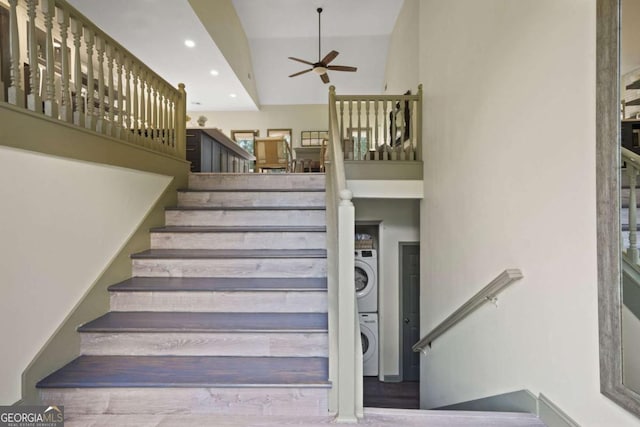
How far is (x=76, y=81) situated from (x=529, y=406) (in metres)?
2.89

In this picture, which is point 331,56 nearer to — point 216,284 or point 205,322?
point 216,284

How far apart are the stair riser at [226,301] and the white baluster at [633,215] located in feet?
4.85

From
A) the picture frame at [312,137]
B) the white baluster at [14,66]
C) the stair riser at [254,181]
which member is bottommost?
the stair riser at [254,181]

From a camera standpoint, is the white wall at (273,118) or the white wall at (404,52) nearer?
the white wall at (404,52)

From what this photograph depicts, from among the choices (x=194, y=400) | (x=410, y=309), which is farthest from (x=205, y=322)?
(x=410, y=309)

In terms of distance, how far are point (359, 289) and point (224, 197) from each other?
2.67 m

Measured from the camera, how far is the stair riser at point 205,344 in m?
1.81

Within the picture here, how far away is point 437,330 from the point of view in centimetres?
273

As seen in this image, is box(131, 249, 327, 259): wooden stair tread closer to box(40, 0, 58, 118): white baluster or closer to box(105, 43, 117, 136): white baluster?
box(105, 43, 117, 136): white baluster

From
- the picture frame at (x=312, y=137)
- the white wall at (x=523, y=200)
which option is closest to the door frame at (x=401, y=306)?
the white wall at (x=523, y=200)

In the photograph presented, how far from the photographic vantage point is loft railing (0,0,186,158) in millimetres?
1521

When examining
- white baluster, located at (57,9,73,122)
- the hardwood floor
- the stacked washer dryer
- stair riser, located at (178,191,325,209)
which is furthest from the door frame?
white baluster, located at (57,9,73,122)

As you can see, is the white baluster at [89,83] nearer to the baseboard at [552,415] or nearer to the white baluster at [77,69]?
the white baluster at [77,69]

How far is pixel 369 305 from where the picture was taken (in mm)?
4855
